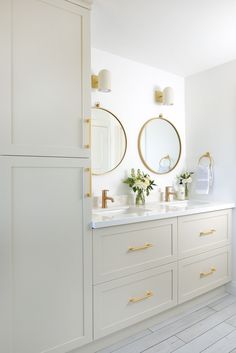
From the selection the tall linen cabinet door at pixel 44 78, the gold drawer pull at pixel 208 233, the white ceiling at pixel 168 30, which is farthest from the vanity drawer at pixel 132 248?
the white ceiling at pixel 168 30

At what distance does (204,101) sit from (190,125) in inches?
12.0

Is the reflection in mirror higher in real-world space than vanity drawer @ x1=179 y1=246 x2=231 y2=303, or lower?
higher

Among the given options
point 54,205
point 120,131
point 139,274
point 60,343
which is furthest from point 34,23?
point 60,343

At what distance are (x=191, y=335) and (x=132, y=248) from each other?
2.77 feet

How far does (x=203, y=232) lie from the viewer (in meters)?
2.42

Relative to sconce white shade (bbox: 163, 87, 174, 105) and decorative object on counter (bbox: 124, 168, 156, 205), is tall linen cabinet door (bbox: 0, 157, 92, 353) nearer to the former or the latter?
decorative object on counter (bbox: 124, 168, 156, 205)

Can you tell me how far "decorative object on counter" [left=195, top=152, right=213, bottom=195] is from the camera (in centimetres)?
279

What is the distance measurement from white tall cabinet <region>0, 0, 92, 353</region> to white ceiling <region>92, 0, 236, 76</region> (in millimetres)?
346

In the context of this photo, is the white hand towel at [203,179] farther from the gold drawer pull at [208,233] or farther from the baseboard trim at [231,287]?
the baseboard trim at [231,287]

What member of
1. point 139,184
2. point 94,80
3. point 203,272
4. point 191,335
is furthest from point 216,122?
point 191,335

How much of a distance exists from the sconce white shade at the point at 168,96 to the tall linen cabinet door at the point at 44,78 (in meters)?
1.27

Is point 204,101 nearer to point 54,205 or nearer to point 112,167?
point 112,167

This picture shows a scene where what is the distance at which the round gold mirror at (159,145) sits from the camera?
276cm

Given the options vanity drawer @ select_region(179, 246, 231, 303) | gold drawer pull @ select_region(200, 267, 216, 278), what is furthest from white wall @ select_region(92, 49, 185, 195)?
gold drawer pull @ select_region(200, 267, 216, 278)
